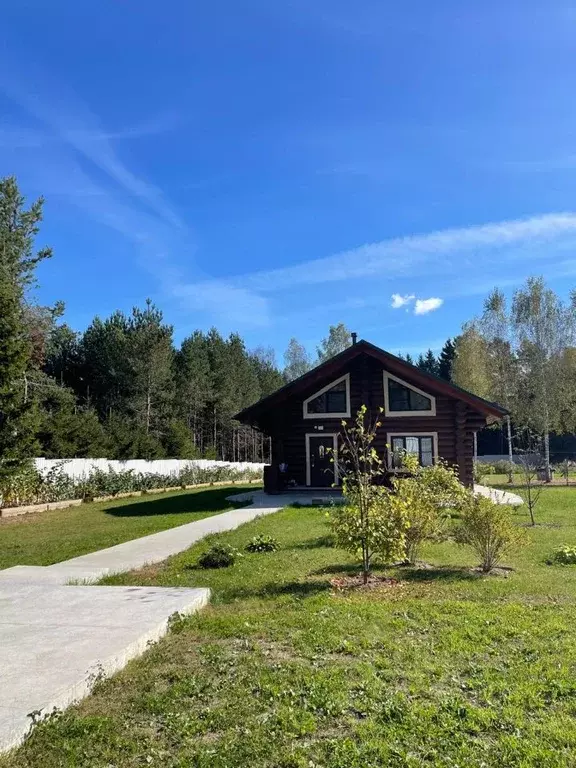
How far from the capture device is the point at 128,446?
1153 inches

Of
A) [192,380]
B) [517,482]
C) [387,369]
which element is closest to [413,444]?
[387,369]

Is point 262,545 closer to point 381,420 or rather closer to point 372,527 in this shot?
point 372,527

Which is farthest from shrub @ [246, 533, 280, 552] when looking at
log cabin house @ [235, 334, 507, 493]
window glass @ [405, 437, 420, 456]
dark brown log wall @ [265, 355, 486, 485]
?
window glass @ [405, 437, 420, 456]

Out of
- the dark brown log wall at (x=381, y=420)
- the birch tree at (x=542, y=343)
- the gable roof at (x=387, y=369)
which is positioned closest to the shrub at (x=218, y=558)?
the gable roof at (x=387, y=369)

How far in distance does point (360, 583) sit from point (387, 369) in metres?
14.6

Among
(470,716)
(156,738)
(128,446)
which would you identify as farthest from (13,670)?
(128,446)

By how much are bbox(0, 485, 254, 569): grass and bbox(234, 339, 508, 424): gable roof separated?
13.4 feet

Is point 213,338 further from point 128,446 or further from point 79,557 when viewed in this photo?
point 79,557

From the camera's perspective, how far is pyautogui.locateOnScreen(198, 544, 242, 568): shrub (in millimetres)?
8586

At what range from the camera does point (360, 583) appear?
7.25 metres

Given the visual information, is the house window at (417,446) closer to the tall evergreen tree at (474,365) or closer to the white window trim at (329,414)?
the white window trim at (329,414)

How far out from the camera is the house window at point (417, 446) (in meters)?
20.6

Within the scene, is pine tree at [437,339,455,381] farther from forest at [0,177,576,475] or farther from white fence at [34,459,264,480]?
white fence at [34,459,264,480]

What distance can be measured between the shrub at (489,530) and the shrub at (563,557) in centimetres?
113
